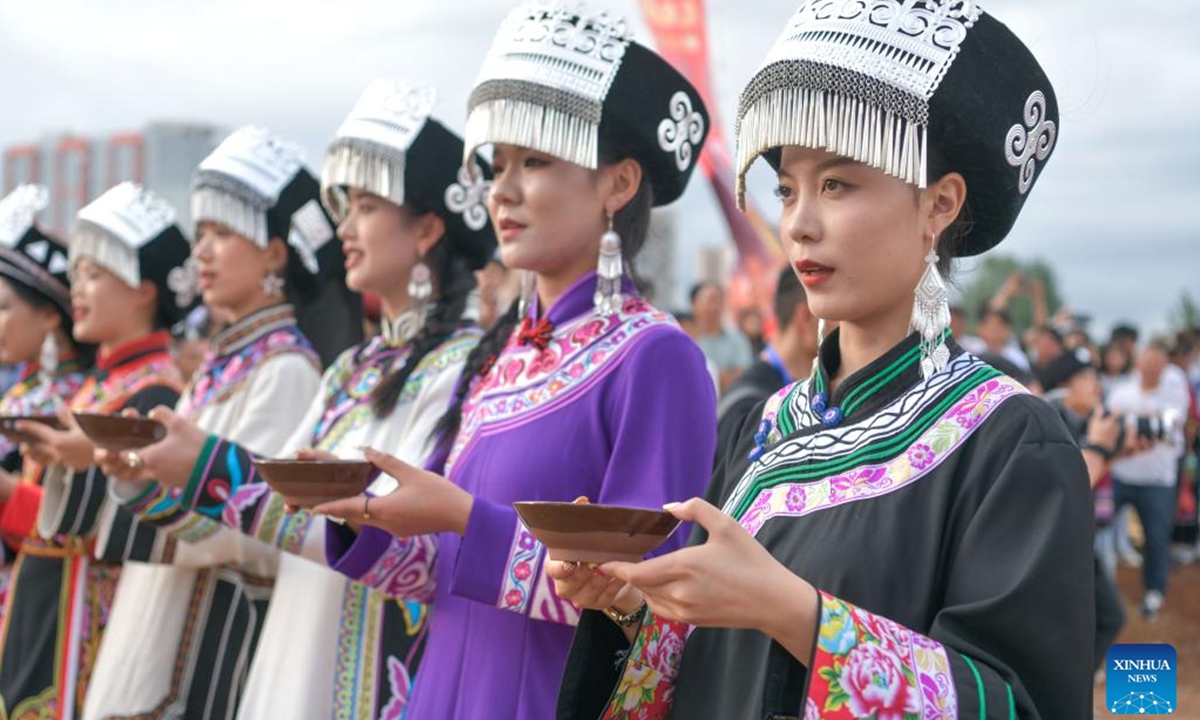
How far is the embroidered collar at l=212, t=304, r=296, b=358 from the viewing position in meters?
4.18

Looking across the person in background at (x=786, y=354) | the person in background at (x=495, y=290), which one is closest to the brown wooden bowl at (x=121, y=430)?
the person in background at (x=495, y=290)

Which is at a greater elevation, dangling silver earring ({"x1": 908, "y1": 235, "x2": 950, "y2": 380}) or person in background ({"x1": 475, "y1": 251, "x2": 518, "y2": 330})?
person in background ({"x1": 475, "y1": 251, "x2": 518, "y2": 330})

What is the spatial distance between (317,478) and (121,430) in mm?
977

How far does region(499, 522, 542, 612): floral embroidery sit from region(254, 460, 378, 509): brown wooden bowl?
0.31 metres

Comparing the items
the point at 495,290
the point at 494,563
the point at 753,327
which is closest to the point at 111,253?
the point at 495,290

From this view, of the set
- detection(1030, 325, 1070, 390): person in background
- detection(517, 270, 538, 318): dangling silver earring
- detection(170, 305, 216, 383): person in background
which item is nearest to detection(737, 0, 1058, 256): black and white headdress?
detection(517, 270, 538, 318): dangling silver earring

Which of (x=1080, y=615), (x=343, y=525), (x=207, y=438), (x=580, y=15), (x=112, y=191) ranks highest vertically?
(x=112, y=191)

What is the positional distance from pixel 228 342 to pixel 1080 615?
3.07 meters

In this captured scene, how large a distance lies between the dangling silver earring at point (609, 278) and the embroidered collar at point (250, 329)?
5.43 ft

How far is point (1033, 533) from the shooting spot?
66.5 inches

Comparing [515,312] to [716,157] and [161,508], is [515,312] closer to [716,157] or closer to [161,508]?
[161,508]

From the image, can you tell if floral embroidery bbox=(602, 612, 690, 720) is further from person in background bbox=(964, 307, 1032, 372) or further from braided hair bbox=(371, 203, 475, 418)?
person in background bbox=(964, 307, 1032, 372)

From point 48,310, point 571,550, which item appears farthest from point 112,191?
point 571,550

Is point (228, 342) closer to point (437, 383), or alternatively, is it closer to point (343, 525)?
point (437, 383)
